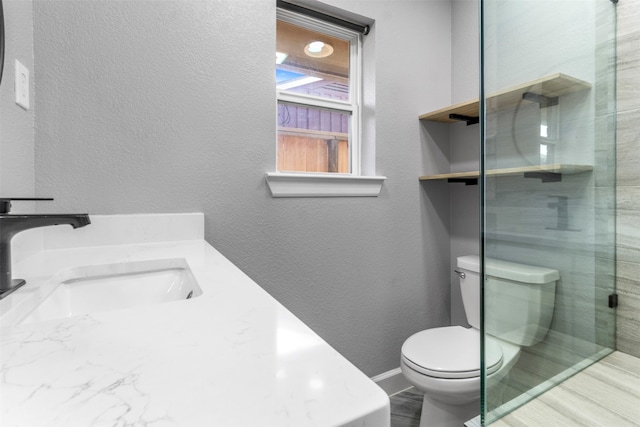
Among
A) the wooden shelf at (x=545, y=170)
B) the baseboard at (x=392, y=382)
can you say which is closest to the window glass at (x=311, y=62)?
the wooden shelf at (x=545, y=170)

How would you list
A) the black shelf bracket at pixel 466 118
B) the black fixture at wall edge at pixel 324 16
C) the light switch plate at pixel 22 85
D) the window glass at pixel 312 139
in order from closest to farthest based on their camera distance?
1. the light switch plate at pixel 22 85
2. the black fixture at wall edge at pixel 324 16
3. the window glass at pixel 312 139
4. the black shelf bracket at pixel 466 118

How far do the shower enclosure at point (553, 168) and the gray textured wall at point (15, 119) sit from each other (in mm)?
1274

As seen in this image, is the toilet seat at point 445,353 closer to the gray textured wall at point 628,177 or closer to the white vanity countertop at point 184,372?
the gray textured wall at point 628,177

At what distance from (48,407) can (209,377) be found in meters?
0.13

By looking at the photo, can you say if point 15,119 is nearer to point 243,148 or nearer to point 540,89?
point 243,148

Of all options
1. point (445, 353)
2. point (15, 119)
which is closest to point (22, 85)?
point (15, 119)

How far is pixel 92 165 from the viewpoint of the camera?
115 cm

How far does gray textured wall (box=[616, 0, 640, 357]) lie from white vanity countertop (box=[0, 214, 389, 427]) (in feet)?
4.92

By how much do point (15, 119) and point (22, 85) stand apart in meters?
0.12

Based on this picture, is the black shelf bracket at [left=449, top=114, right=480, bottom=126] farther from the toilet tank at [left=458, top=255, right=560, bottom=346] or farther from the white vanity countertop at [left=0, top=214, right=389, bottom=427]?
the white vanity countertop at [left=0, top=214, right=389, bottom=427]

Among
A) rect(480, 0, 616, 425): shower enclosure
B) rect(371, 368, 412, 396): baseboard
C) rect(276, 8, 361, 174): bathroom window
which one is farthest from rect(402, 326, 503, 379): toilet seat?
rect(276, 8, 361, 174): bathroom window

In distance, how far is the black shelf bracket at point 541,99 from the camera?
3.35 ft

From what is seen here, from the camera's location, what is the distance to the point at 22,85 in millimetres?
976

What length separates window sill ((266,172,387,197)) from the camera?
4.84 feet
